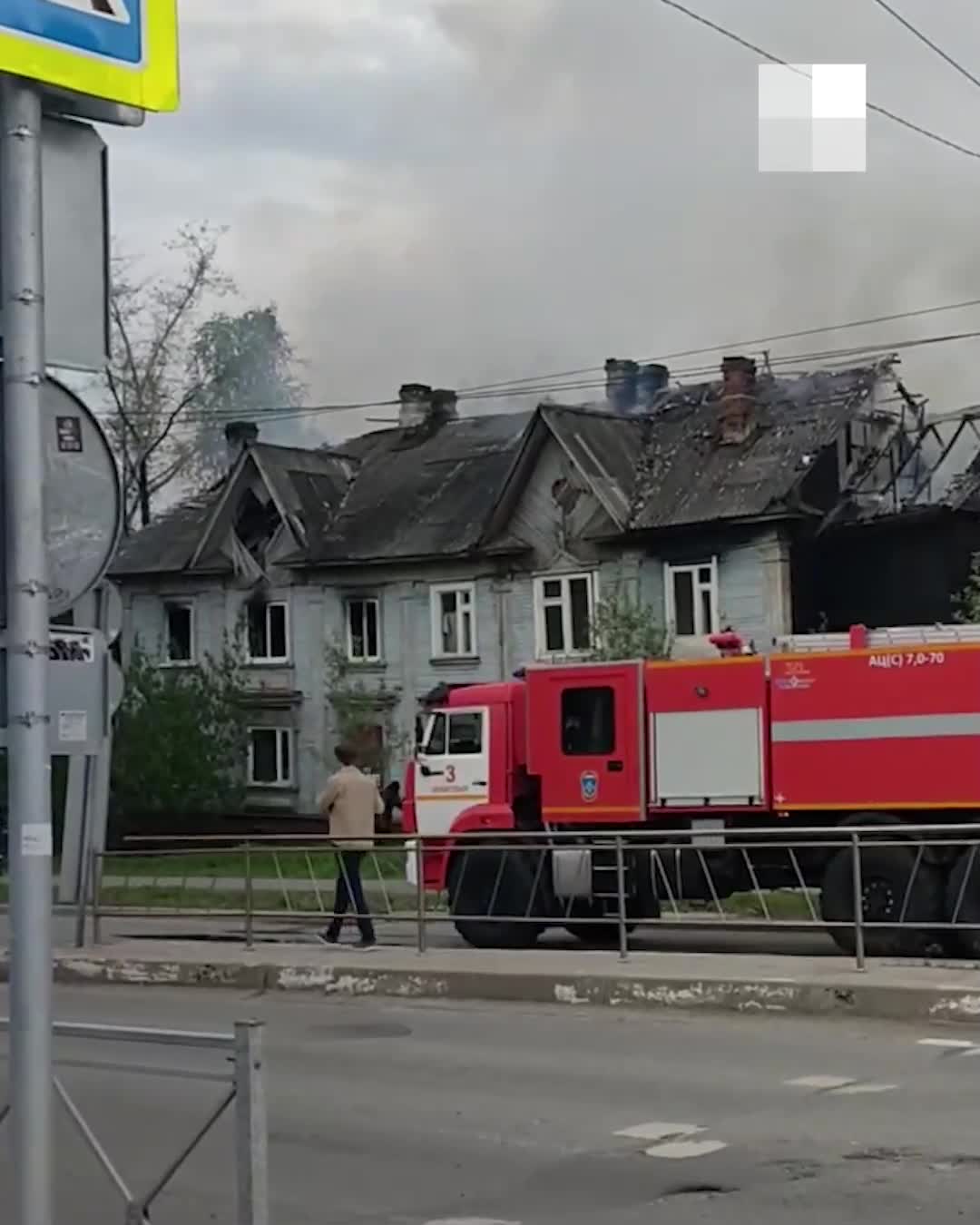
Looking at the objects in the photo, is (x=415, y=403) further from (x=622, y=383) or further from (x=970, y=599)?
(x=970, y=599)

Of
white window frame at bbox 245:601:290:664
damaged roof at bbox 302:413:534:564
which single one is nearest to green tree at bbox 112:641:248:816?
white window frame at bbox 245:601:290:664

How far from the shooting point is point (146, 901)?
62.2ft

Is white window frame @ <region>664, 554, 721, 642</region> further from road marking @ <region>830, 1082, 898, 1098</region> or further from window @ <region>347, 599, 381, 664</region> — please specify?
road marking @ <region>830, 1082, 898, 1098</region>

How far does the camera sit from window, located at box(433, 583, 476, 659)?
38.8 metres

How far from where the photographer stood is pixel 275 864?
54.1 feet

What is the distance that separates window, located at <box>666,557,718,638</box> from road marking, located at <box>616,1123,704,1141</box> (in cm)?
2712

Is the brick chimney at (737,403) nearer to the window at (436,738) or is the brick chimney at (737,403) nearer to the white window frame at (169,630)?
the white window frame at (169,630)

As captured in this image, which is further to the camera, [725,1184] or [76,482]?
[725,1184]

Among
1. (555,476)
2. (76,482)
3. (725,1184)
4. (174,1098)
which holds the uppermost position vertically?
(555,476)

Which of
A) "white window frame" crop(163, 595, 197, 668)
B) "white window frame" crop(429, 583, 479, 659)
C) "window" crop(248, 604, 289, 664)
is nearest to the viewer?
"white window frame" crop(429, 583, 479, 659)

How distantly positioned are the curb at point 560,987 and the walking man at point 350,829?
1.50m

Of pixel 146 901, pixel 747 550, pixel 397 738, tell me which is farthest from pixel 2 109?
pixel 397 738

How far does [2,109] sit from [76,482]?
0.84 meters

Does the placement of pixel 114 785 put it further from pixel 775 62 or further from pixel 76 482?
pixel 76 482
